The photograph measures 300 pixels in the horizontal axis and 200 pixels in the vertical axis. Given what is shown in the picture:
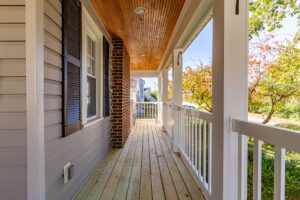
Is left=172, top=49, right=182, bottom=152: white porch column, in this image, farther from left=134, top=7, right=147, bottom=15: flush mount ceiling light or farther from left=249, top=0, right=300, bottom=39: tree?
left=249, top=0, right=300, bottom=39: tree

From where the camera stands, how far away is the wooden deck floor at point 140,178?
2188 mm

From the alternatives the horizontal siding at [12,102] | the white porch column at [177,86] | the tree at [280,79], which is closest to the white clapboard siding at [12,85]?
the horizontal siding at [12,102]

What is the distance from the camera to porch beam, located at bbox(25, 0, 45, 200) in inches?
55.8

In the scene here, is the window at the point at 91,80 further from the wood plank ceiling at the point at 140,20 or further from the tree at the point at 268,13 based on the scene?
the tree at the point at 268,13

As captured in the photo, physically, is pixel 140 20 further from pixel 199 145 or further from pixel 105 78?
pixel 199 145

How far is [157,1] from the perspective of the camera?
254cm

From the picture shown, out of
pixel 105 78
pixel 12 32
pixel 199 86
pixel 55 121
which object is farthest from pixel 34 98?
pixel 199 86

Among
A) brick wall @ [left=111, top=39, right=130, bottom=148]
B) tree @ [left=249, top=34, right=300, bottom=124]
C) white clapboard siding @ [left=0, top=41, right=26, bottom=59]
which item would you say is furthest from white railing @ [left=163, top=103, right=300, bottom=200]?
brick wall @ [left=111, top=39, right=130, bottom=148]

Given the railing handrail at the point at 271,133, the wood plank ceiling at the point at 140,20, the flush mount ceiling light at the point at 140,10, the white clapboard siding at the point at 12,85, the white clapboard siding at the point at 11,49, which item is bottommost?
the railing handrail at the point at 271,133

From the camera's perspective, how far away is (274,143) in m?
1.00

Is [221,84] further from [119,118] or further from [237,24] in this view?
[119,118]

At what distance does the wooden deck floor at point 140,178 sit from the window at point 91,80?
0.95 meters

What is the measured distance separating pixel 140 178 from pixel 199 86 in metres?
2.08

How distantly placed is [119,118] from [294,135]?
3.65 meters
